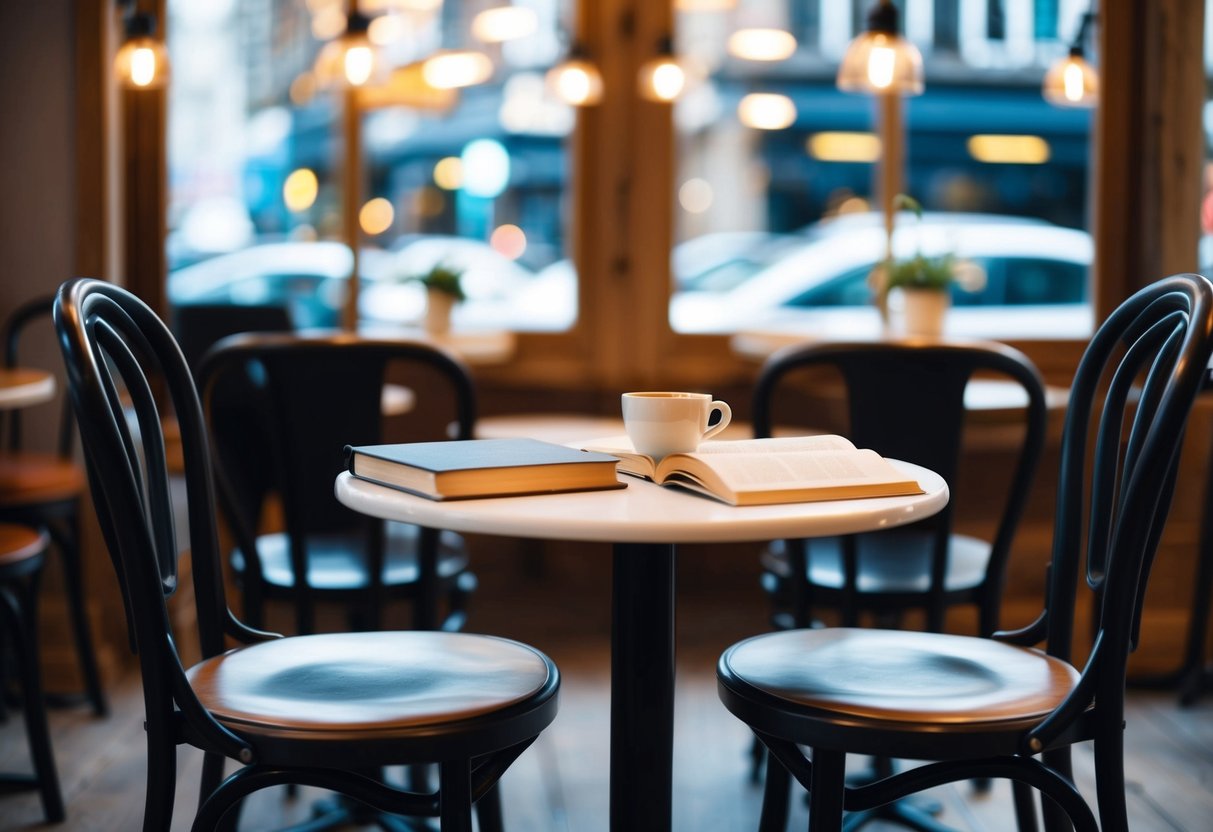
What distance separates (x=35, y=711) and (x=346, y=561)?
63 cm

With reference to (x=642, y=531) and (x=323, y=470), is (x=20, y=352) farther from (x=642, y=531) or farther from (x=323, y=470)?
A: (x=642, y=531)

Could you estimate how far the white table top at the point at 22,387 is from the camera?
8.21 ft

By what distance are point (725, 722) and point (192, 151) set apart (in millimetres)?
2385

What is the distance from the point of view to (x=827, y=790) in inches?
53.3

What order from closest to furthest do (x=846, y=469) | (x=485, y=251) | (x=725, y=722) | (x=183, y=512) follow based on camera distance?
(x=846, y=469), (x=725, y=722), (x=183, y=512), (x=485, y=251)

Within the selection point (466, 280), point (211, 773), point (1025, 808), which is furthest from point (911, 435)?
point (466, 280)

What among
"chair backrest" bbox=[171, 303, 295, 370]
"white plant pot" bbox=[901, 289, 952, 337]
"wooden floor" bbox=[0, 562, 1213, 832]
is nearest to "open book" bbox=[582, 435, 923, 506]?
"wooden floor" bbox=[0, 562, 1213, 832]

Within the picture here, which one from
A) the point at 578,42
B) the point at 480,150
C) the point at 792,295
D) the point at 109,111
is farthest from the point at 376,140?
the point at 792,295

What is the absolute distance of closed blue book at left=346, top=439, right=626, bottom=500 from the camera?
1.21 m

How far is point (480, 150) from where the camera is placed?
416 cm

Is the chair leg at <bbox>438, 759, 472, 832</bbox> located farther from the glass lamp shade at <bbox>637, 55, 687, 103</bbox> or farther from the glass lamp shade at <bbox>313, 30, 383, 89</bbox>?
the glass lamp shade at <bbox>637, 55, 687, 103</bbox>

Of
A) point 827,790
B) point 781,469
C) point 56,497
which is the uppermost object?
point 781,469

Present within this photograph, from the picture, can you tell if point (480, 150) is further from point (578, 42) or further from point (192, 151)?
point (192, 151)

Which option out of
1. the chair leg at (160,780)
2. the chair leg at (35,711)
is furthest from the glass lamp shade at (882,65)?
the chair leg at (160,780)
